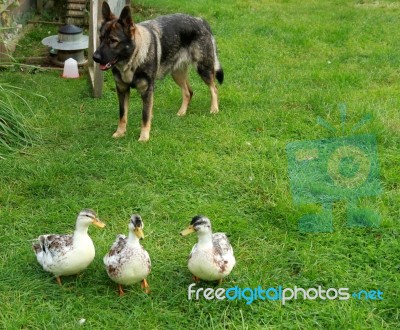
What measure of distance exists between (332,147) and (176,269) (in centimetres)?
216

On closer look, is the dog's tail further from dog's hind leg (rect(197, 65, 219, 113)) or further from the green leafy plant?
the green leafy plant

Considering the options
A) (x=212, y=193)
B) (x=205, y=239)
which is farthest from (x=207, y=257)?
(x=212, y=193)

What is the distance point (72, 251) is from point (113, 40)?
2.35 metres

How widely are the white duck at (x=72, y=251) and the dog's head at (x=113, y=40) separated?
2087mm

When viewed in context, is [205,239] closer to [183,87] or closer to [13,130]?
[13,130]

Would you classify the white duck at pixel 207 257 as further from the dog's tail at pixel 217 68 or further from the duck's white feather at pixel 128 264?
the dog's tail at pixel 217 68

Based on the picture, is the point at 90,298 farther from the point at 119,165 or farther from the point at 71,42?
the point at 71,42

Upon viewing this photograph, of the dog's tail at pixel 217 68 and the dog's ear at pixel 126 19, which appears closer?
the dog's ear at pixel 126 19

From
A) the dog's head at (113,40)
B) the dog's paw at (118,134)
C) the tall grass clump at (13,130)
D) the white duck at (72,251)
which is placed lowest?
the dog's paw at (118,134)

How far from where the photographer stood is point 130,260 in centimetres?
290

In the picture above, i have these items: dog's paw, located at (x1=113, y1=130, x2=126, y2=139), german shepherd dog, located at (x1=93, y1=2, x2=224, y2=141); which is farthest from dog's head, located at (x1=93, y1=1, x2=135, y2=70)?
dog's paw, located at (x1=113, y1=130, x2=126, y2=139)

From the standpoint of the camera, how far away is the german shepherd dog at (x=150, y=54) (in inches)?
187

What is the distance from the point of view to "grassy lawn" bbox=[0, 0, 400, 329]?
9.69 feet

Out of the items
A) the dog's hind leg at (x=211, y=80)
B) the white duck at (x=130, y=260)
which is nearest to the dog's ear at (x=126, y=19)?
the dog's hind leg at (x=211, y=80)
